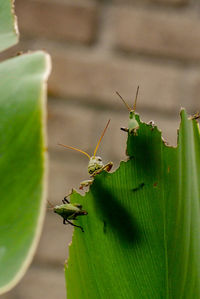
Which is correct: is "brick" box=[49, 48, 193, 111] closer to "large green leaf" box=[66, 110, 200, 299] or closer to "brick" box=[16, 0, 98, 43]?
"brick" box=[16, 0, 98, 43]

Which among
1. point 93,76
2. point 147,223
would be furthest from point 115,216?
point 93,76

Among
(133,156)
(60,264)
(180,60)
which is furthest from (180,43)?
(133,156)

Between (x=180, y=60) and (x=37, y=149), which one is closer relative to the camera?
(x=37, y=149)

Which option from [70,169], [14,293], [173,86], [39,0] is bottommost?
[14,293]

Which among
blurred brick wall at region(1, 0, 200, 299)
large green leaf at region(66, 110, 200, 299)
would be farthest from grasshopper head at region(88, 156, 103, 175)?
blurred brick wall at region(1, 0, 200, 299)

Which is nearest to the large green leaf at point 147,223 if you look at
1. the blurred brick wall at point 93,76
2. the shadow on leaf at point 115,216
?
the shadow on leaf at point 115,216

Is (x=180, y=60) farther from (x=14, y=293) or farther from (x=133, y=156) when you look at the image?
(x=133, y=156)
